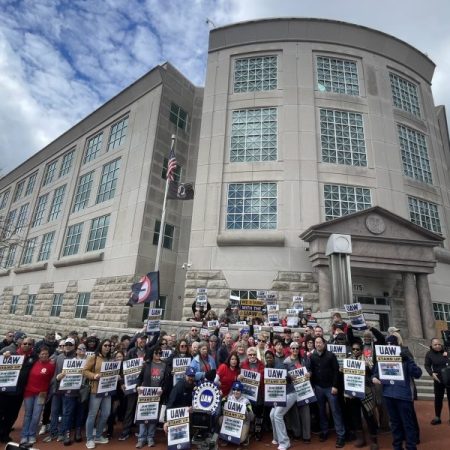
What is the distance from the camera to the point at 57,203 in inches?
1150

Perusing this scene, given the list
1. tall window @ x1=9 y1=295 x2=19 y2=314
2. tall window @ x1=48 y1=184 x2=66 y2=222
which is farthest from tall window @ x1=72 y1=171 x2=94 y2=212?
tall window @ x1=9 y1=295 x2=19 y2=314

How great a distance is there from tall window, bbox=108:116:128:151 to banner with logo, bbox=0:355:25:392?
64.9 ft

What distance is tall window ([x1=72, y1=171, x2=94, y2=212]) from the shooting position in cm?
2548

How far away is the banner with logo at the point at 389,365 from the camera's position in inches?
223

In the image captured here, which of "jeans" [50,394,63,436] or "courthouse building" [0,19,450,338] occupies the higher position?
"courthouse building" [0,19,450,338]

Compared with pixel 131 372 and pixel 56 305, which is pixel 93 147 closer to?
pixel 56 305

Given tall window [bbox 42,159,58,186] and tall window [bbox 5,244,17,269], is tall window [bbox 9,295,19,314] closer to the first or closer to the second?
tall window [bbox 5,244,17,269]

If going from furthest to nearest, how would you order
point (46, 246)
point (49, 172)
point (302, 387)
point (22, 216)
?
point (22, 216)
point (49, 172)
point (46, 246)
point (302, 387)

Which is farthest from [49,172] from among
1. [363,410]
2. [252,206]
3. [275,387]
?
[363,410]

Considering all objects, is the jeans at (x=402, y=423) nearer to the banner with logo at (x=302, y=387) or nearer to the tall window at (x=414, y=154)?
the banner with logo at (x=302, y=387)

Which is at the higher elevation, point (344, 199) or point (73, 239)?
point (344, 199)

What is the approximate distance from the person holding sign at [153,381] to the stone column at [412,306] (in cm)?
1223

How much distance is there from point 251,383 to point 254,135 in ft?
51.0

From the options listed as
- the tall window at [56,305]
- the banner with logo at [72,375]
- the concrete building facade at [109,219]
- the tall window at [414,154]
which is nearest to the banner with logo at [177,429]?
the banner with logo at [72,375]
